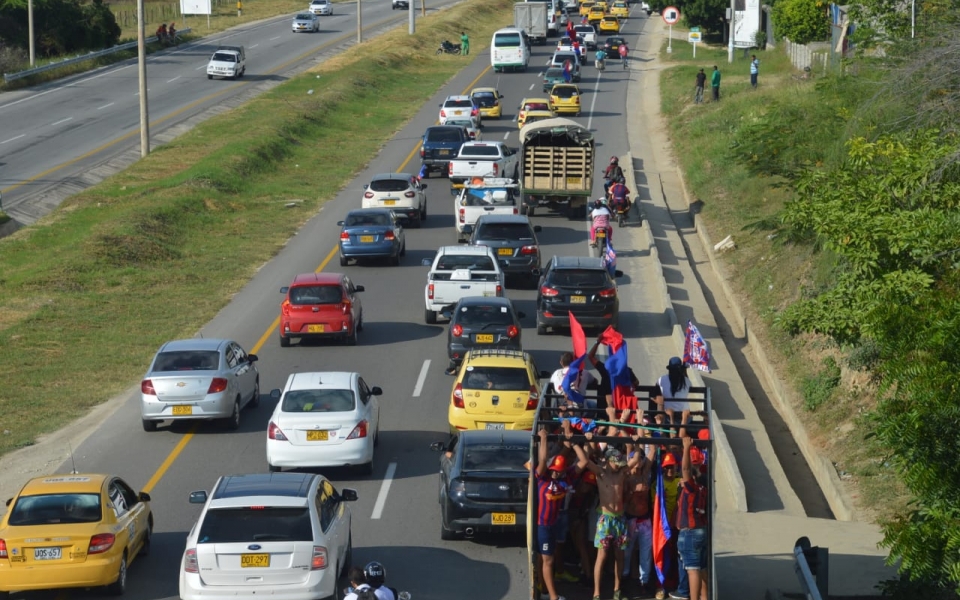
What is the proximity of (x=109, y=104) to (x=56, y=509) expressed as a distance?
53.3 meters

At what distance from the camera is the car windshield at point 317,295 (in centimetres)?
2727

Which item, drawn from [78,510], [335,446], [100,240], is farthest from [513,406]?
[100,240]

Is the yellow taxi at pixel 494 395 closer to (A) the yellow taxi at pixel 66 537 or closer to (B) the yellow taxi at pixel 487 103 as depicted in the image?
(A) the yellow taxi at pixel 66 537

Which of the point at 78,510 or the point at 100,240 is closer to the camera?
the point at 78,510

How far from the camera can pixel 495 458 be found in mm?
16719

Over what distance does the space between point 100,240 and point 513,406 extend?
20.2 m

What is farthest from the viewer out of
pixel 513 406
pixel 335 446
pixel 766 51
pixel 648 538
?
pixel 766 51

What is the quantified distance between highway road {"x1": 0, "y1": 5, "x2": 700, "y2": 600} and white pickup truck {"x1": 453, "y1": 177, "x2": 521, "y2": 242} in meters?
1.43

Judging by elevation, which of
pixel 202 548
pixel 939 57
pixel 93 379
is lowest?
pixel 93 379

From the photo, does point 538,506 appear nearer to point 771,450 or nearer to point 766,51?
point 771,450

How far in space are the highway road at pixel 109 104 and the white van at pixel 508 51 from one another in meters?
11.8

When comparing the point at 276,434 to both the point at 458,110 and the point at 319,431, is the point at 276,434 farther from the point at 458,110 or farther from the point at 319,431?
the point at 458,110

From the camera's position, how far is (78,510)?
49.2ft

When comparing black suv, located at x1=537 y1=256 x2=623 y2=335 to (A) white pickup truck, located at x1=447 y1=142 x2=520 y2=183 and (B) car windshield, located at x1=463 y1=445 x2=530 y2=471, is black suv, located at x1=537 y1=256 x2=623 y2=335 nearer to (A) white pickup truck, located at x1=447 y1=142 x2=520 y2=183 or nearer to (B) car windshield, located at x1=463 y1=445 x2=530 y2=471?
(B) car windshield, located at x1=463 y1=445 x2=530 y2=471
